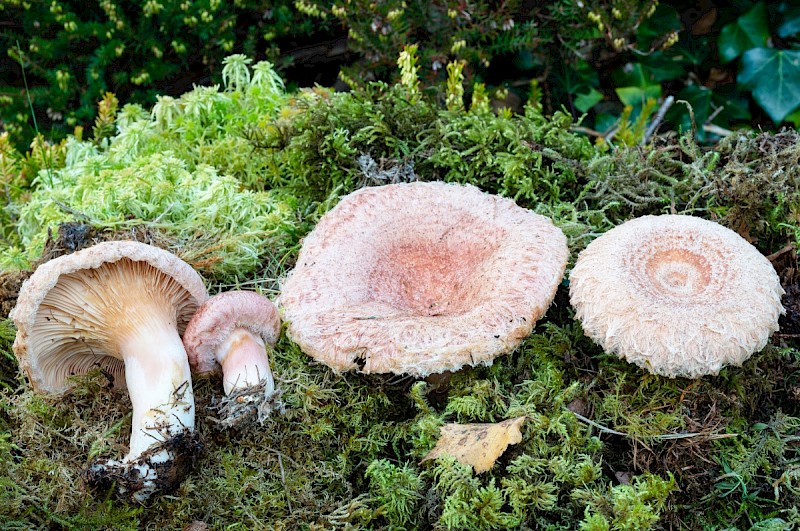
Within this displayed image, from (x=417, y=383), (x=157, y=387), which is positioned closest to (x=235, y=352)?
(x=157, y=387)

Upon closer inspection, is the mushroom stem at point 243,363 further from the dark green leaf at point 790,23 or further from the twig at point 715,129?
the dark green leaf at point 790,23

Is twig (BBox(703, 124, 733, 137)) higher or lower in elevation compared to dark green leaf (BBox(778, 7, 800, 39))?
lower

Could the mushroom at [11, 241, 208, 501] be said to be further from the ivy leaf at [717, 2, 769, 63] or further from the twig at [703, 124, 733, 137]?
the ivy leaf at [717, 2, 769, 63]

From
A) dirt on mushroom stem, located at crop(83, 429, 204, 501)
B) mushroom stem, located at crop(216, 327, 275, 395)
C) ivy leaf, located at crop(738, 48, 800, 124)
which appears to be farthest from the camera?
ivy leaf, located at crop(738, 48, 800, 124)

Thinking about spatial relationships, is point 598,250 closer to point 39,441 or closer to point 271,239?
point 271,239

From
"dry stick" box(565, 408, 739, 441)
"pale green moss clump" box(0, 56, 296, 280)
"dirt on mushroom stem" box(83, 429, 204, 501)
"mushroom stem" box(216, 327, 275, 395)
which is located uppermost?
"pale green moss clump" box(0, 56, 296, 280)

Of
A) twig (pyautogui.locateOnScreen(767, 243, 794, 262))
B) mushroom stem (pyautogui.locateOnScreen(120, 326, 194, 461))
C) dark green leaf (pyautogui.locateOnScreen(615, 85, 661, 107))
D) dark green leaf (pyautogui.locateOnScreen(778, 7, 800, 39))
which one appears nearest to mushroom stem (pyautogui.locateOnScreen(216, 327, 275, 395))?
mushroom stem (pyautogui.locateOnScreen(120, 326, 194, 461))

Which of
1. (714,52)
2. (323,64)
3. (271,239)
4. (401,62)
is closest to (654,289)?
(271,239)
